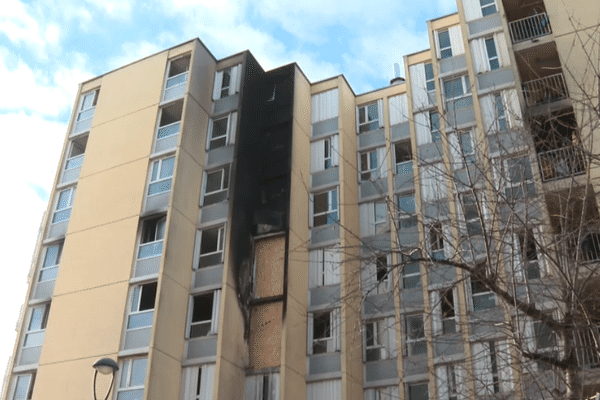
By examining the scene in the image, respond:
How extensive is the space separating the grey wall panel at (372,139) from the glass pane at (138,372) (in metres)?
13.0

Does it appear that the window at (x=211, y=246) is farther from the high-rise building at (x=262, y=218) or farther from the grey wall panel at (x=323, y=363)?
the grey wall panel at (x=323, y=363)

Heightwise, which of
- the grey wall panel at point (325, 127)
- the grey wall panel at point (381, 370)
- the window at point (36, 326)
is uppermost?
the grey wall panel at point (325, 127)

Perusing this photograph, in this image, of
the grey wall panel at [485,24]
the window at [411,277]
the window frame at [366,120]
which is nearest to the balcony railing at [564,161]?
the window at [411,277]

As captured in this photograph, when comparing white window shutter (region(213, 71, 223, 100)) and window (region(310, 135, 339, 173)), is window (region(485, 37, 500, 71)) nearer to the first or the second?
window (region(310, 135, 339, 173))

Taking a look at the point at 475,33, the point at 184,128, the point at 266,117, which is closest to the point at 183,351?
the point at 184,128

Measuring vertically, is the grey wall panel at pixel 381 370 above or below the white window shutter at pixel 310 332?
below

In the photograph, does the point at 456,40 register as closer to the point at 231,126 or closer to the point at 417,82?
the point at 417,82

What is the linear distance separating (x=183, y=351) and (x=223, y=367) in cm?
174

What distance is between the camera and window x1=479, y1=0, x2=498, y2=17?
2581cm

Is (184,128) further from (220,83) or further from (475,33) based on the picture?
(475,33)

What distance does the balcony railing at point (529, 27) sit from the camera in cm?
2417

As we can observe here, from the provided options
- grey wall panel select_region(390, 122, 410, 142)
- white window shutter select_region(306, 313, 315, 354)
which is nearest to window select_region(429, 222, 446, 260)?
white window shutter select_region(306, 313, 315, 354)

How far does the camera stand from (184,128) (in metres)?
26.1

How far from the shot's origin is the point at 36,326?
2548 centimetres
